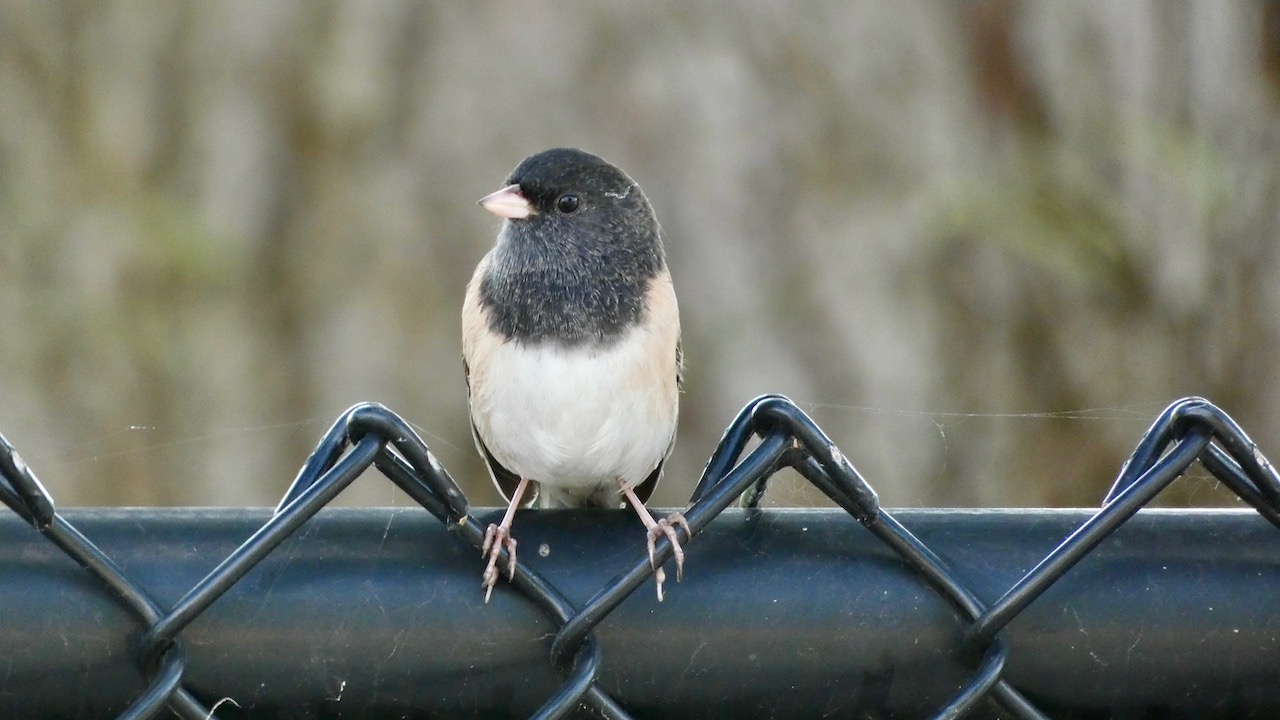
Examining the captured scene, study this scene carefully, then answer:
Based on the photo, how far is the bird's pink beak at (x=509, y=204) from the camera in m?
1.77

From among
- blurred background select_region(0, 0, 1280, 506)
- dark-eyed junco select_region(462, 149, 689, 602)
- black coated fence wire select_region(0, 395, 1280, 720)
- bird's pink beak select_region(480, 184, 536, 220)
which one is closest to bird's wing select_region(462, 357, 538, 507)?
dark-eyed junco select_region(462, 149, 689, 602)

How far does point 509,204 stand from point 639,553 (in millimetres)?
981

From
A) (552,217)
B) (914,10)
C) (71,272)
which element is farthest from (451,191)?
(552,217)

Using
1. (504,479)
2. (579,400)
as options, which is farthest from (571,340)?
(504,479)

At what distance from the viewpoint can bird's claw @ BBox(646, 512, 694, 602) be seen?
0.86 metres

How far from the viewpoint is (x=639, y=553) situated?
0.89 m

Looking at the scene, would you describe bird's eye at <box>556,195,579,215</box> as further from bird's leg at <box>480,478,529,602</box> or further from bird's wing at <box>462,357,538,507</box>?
bird's leg at <box>480,478,529,602</box>

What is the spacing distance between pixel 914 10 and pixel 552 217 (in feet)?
7.49

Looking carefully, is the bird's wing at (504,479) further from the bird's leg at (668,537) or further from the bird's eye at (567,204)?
the bird's leg at (668,537)

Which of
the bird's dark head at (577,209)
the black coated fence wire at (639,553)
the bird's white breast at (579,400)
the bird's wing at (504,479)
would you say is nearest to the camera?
the black coated fence wire at (639,553)

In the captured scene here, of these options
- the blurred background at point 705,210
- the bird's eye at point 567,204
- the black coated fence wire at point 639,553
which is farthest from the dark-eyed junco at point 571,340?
the blurred background at point 705,210

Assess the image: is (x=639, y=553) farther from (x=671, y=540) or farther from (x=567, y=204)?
(x=567, y=204)

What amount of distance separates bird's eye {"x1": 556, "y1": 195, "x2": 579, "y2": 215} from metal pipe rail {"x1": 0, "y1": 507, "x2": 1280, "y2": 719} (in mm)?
958

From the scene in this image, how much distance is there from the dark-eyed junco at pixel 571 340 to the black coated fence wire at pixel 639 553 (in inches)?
26.0
